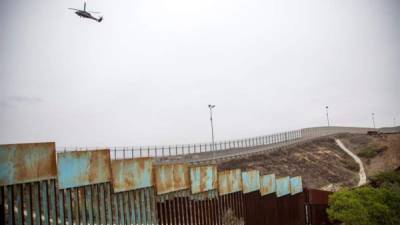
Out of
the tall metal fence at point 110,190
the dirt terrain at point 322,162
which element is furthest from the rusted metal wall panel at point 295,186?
the dirt terrain at point 322,162

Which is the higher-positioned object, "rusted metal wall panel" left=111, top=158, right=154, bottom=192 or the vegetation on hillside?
"rusted metal wall panel" left=111, top=158, right=154, bottom=192

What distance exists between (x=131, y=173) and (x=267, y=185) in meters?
9.46

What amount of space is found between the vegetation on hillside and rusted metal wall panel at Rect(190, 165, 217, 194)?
36.0 ft

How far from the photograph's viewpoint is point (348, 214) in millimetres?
19625

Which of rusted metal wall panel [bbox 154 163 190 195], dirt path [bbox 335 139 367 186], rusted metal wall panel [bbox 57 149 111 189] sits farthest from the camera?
dirt path [bbox 335 139 367 186]

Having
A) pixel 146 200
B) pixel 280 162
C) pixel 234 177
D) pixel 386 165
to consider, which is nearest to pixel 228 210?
pixel 234 177

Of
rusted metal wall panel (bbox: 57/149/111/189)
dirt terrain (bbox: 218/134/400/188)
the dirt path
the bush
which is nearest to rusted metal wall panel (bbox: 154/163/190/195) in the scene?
rusted metal wall panel (bbox: 57/149/111/189)

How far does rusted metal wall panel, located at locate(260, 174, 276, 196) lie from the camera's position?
16425mm

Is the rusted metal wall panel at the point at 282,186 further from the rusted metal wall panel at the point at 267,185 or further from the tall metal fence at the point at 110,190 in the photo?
the tall metal fence at the point at 110,190

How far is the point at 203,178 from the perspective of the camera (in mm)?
12469

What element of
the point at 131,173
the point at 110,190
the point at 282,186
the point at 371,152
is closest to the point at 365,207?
the point at 282,186

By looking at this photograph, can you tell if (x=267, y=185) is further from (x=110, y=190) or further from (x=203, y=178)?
(x=110, y=190)

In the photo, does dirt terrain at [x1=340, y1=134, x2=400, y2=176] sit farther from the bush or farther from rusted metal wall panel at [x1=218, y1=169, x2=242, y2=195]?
rusted metal wall panel at [x1=218, y1=169, x2=242, y2=195]

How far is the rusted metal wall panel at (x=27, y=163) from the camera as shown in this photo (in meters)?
6.53
